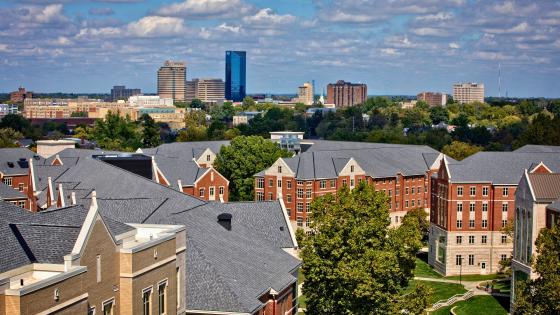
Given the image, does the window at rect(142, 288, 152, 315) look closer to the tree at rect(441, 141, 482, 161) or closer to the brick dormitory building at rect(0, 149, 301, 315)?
the brick dormitory building at rect(0, 149, 301, 315)

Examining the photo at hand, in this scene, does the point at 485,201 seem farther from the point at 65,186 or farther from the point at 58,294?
the point at 58,294

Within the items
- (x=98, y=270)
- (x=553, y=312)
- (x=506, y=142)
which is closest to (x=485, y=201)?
(x=553, y=312)

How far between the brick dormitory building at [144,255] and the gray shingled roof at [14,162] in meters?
38.4

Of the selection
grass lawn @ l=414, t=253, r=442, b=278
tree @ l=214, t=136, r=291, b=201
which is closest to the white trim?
grass lawn @ l=414, t=253, r=442, b=278

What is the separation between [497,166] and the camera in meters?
87.9

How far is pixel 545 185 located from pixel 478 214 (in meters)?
20.2

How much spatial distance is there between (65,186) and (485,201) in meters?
43.3

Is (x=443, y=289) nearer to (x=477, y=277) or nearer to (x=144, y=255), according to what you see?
(x=477, y=277)

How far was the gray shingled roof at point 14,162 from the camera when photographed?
313 ft

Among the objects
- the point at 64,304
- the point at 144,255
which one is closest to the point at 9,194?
the point at 144,255

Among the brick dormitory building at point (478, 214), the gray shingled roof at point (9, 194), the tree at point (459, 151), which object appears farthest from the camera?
the tree at point (459, 151)

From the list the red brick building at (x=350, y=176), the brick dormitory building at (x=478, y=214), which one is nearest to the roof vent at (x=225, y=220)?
the brick dormitory building at (x=478, y=214)

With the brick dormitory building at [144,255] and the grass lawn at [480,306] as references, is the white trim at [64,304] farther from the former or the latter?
the grass lawn at [480,306]

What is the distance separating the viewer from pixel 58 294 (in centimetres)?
2572
